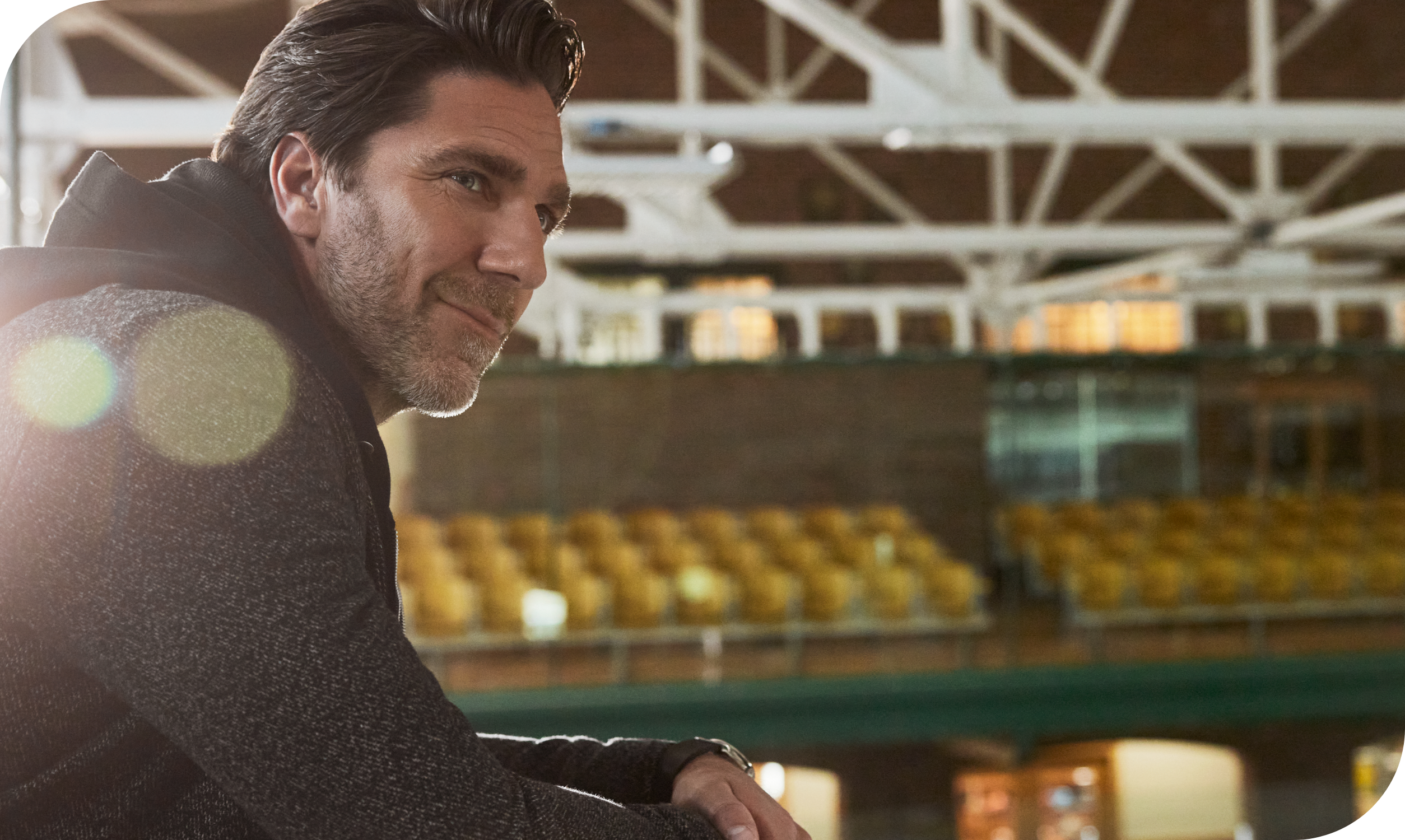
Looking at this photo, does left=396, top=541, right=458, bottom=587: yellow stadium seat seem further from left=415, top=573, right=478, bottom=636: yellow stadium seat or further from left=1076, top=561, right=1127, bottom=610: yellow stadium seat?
left=1076, top=561, right=1127, bottom=610: yellow stadium seat

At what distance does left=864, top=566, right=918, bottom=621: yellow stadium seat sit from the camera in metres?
8.02

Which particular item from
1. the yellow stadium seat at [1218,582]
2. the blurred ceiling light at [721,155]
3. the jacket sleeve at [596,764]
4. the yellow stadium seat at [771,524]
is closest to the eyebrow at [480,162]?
the jacket sleeve at [596,764]

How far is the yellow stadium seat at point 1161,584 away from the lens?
8.19 meters

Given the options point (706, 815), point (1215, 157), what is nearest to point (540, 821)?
point (706, 815)

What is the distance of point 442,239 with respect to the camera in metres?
0.97

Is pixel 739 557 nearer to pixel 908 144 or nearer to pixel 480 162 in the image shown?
pixel 908 144

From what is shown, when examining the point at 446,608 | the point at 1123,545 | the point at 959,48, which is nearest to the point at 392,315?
the point at 959,48

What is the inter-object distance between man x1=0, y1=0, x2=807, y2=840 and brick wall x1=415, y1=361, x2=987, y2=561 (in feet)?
23.3

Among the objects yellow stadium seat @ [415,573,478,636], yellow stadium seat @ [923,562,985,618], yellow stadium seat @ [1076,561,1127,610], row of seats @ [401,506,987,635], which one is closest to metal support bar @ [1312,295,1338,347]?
yellow stadium seat @ [1076,561,1127,610]

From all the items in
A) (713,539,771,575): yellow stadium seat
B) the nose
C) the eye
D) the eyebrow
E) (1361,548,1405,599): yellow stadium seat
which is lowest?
(1361,548,1405,599): yellow stadium seat

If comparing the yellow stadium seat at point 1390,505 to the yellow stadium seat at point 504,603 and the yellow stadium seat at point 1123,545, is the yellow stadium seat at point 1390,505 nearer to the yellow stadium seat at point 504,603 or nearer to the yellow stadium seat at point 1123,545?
the yellow stadium seat at point 1123,545

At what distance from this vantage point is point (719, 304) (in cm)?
1152

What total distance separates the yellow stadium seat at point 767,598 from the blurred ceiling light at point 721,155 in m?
2.71

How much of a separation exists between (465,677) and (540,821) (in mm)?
6723
